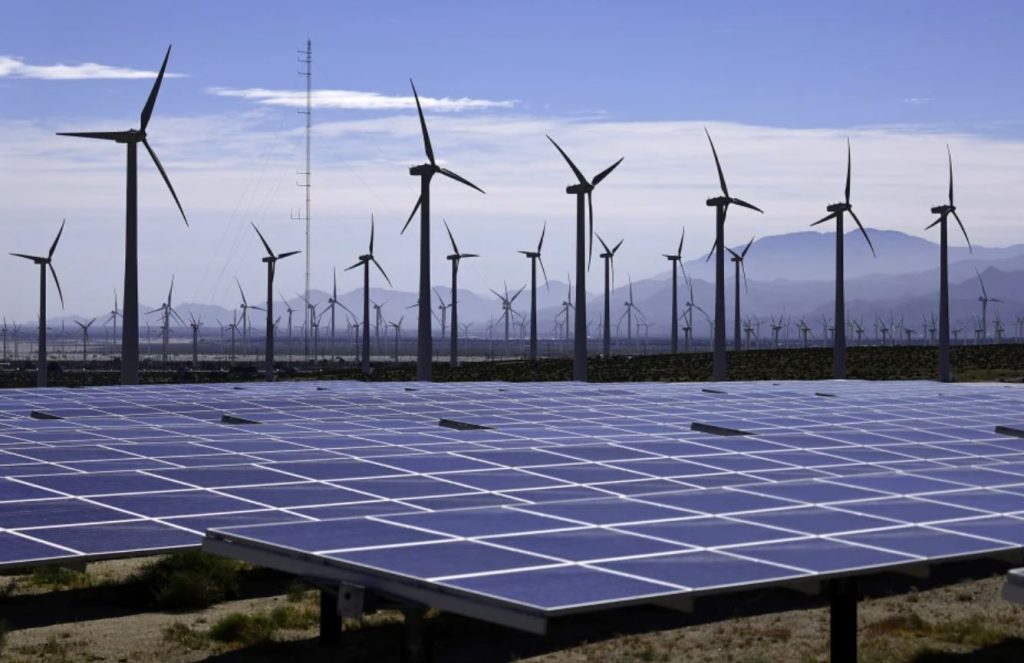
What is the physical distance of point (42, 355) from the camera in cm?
12781

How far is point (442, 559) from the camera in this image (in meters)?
22.2

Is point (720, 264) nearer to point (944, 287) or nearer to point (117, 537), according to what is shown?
point (944, 287)

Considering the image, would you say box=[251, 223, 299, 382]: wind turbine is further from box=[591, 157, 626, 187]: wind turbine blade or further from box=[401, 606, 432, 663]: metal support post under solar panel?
box=[401, 606, 432, 663]: metal support post under solar panel

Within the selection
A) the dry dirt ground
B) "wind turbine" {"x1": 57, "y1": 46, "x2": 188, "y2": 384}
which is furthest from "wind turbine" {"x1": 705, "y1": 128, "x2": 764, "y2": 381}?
the dry dirt ground

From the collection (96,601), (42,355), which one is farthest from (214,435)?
(42,355)

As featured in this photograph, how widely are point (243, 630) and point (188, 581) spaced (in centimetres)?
404

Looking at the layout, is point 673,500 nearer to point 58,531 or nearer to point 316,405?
point 58,531

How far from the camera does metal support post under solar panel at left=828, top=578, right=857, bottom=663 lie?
25.1 m

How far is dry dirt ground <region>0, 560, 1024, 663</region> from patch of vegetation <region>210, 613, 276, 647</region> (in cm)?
3

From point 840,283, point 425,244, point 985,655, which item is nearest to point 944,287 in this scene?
point 840,283

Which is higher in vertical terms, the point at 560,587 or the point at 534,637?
the point at 560,587

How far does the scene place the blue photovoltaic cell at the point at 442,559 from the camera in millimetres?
21375

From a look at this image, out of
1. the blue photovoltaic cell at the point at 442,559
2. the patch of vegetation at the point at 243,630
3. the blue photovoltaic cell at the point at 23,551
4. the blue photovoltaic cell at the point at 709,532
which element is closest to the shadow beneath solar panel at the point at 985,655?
the blue photovoltaic cell at the point at 709,532

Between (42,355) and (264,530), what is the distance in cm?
11041
